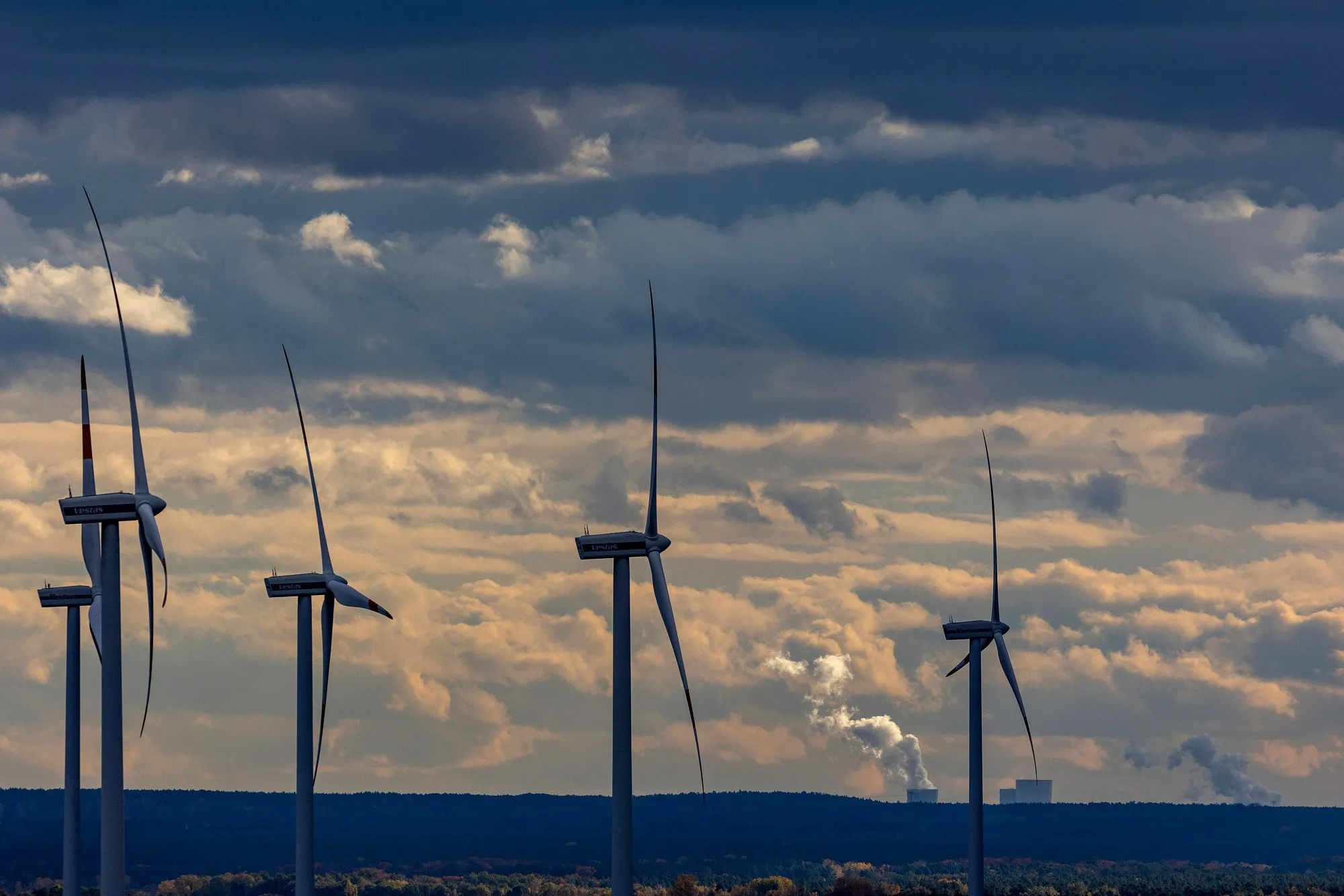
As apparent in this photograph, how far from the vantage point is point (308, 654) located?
116062 millimetres

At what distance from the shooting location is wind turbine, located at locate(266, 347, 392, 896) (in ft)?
373

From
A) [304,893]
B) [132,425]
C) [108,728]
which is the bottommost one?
[304,893]

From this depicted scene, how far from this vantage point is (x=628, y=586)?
108m

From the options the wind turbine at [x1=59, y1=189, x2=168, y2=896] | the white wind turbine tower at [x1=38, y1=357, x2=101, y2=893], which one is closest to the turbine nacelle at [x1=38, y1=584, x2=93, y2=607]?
the white wind turbine tower at [x1=38, y1=357, x2=101, y2=893]

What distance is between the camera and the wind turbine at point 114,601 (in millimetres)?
94062

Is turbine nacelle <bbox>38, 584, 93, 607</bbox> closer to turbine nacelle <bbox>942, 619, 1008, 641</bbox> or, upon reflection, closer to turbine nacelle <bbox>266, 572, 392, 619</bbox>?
turbine nacelle <bbox>266, 572, 392, 619</bbox>

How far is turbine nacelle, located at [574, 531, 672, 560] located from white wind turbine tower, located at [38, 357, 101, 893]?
2248 centimetres

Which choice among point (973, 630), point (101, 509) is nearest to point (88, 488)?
point (101, 509)

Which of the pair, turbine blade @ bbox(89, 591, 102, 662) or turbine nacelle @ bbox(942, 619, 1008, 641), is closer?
turbine blade @ bbox(89, 591, 102, 662)

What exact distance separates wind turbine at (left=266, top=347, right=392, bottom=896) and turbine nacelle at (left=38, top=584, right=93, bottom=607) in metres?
17.6

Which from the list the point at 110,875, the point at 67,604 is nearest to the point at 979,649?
the point at 67,604

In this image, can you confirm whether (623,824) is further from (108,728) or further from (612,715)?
(108,728)

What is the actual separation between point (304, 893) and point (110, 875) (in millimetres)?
19900

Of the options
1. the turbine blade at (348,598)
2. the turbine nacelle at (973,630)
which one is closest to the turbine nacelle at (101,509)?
the turbine blade at (348,598)
